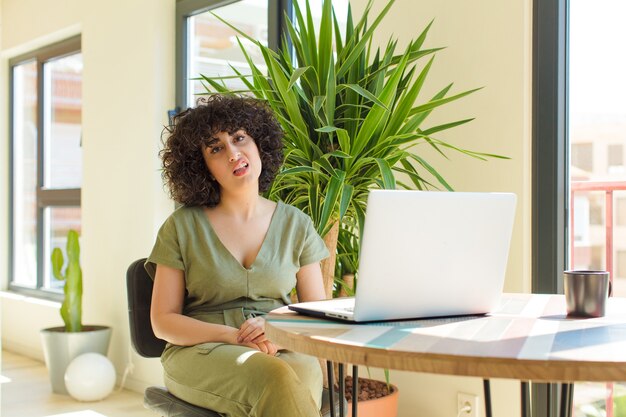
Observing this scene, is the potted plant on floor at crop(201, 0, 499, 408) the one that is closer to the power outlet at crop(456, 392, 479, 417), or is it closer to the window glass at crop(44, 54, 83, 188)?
the power outlet at crop(456, 392, 479, 417)

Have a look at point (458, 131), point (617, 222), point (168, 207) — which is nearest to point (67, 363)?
point (168, 207)

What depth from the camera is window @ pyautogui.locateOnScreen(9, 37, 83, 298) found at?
558cm

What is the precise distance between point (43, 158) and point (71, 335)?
191cm

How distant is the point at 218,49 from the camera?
4277 millimetres

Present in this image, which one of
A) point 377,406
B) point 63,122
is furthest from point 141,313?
point 63,122

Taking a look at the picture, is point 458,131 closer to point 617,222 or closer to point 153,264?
point 617,222

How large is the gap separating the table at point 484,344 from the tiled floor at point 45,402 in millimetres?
2725

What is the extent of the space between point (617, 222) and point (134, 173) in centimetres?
276

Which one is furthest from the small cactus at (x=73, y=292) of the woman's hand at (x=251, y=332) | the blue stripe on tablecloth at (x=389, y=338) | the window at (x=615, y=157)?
the blue stripe on tablecloth at (x=389, y=338)

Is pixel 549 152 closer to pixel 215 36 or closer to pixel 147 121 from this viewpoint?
pixel 215 36

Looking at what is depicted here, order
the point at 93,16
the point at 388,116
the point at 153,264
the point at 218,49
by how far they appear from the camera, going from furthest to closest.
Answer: the point at 93,16, the point at 218,49, the point at 388,116, the point at 153,264

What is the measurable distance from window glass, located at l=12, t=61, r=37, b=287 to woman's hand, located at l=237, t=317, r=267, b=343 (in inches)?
176

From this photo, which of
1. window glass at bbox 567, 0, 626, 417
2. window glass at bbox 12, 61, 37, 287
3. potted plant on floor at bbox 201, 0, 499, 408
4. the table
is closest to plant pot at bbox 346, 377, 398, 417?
potted plant on floor at bbox 201, 0, 499, 408

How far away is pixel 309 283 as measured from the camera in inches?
86.7
